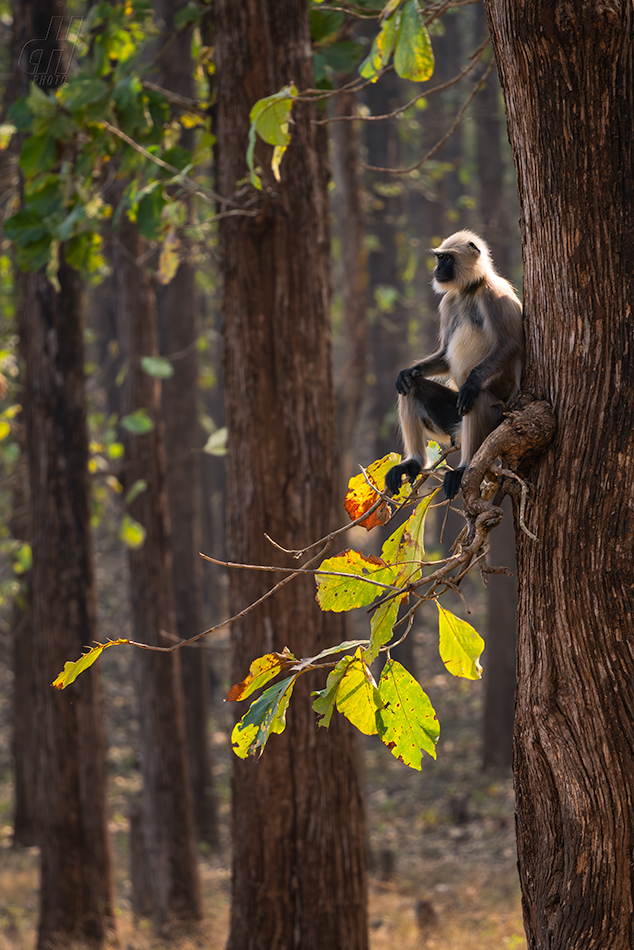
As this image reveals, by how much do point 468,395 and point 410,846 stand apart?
1010cm

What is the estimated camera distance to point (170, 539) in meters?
10.5

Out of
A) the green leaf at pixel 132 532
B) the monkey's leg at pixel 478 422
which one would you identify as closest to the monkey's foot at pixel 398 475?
the monkey's leg at pixel 478 422

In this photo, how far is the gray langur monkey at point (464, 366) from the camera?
9.81ft

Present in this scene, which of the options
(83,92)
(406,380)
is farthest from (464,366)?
(83,92)

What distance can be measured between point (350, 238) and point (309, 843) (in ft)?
24.1

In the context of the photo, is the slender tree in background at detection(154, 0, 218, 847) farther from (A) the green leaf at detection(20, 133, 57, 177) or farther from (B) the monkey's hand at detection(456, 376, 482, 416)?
(B) the monkey's hand at detection(456, 376, 482, 416)

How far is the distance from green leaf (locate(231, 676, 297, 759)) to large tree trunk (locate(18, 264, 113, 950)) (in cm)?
534

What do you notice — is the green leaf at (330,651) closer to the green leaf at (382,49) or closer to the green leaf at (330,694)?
the green leaf at (330,694)

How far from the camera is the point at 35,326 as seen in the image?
723 centimetres

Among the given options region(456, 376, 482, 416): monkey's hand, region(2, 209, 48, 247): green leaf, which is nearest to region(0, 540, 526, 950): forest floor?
region(2, 209, 48, 247): green leaf

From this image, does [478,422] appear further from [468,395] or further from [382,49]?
[382,49]

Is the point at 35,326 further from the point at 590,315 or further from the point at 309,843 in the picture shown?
the point at 590,315

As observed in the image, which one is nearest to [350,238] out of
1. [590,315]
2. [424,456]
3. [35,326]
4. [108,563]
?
[35,326]

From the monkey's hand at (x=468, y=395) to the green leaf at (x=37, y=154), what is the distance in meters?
3.11
